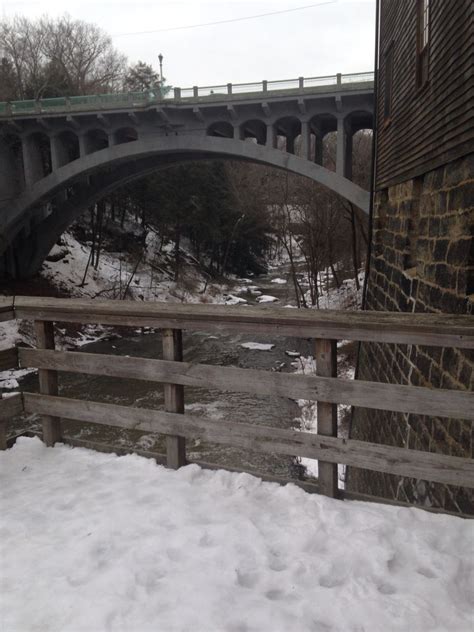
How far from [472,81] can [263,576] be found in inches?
159

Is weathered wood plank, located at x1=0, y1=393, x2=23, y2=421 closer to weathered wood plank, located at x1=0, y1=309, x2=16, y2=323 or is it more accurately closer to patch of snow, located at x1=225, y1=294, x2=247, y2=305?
weathered wood plank, located at x1=0, y1=309, x2=16, y2=323

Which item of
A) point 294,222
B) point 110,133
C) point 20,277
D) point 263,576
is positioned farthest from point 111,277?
point 263,576

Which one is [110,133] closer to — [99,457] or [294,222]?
[294,222]

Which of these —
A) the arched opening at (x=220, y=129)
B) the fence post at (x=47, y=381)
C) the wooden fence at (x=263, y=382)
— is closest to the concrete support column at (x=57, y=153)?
the arched opening at (x=220, y=129)

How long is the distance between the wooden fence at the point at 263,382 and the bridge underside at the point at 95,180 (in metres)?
15.3

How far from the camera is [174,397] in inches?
121

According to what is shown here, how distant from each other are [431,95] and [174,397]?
4.51 meters

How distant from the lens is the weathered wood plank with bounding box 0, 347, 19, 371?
333cm

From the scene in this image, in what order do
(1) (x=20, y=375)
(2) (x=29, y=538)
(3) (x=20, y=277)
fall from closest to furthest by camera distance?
1. (2) (x=29, y=538)
2. (1) (x=20, y=375)
3. (3) (x=20, y=277)

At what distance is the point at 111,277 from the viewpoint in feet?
87.3

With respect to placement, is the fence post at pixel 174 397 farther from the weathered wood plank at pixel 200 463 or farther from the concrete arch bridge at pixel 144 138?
the concrete arch bridge at pixel 144 138

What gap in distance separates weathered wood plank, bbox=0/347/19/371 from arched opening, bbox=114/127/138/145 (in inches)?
796

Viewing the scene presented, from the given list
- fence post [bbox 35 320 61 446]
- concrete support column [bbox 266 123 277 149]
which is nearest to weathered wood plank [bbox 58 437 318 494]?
fence post [bbox 35 320 61 446]

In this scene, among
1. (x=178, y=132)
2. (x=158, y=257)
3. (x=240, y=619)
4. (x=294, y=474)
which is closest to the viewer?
(x=240, y=619)
